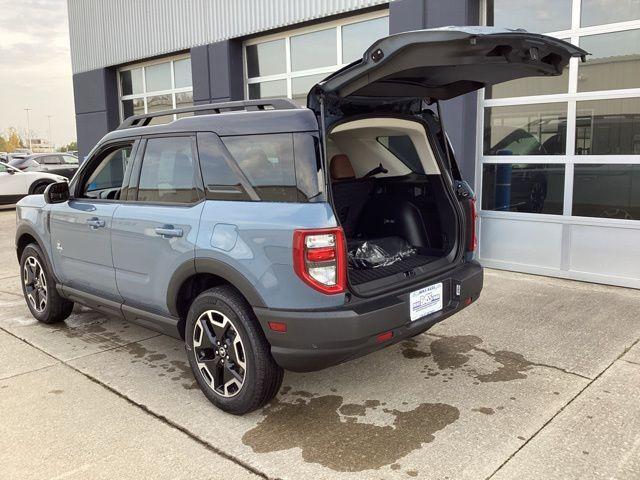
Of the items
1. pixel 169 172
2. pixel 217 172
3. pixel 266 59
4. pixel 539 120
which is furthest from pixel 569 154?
pixel 266 59

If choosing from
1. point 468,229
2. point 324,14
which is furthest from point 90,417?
point 324,14

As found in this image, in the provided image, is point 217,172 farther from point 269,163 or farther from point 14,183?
point 14,183

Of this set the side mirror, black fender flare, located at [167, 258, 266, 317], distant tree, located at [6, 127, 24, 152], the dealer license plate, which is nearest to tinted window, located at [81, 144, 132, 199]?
the side mirror

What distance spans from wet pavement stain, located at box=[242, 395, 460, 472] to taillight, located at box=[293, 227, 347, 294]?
0.82m

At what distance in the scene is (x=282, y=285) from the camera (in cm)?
286

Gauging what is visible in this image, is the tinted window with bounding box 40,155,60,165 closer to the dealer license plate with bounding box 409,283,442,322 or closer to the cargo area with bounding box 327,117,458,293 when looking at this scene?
the cargo area with bounding box 327,117,458,293

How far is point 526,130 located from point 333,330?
4.59m

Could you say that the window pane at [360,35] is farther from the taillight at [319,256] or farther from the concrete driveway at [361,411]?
the taillight at [319,256]

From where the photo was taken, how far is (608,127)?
5.80m

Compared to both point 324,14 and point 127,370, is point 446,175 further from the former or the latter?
point 324,14

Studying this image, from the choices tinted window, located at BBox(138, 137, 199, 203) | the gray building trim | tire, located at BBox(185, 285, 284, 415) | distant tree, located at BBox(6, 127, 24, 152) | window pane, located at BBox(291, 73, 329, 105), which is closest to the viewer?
tire, located at BBox(185, 285, 284, 415)

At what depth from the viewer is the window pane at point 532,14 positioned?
6012mm

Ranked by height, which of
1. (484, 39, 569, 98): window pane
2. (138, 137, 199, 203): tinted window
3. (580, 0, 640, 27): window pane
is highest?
(580, 0, 640, 27): window pane

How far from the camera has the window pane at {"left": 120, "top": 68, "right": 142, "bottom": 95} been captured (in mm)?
12195
